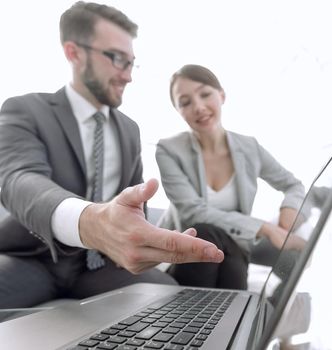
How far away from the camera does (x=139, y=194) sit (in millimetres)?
250

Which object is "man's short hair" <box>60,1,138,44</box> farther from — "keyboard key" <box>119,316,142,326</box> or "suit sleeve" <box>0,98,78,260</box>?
"keyboard key" <box>119,316,142,326</box>

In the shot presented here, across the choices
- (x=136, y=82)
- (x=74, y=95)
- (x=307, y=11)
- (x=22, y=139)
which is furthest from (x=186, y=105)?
(x=307, y=11)

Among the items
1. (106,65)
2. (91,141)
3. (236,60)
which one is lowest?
(91,141)

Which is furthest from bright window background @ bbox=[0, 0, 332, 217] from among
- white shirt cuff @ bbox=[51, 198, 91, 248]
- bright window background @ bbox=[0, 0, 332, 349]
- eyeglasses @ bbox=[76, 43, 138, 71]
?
white shirt cuff @ bbox=[51, 198, 91, 248]

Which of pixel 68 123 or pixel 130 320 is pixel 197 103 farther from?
pixel 130 320

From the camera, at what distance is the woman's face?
32.9 inches

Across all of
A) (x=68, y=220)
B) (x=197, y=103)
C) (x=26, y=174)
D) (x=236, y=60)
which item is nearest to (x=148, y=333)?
(x=68, y=220)

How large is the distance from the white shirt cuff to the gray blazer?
407mm

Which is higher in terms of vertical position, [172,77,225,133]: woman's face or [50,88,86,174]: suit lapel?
[172,77,225,133]: woman's face

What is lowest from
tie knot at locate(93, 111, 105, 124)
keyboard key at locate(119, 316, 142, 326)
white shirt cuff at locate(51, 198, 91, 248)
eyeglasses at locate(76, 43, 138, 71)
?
keyboard key at locate(119, 316, 142, 326)

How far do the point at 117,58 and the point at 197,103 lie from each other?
8.1 inches

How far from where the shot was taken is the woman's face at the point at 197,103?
84 cm

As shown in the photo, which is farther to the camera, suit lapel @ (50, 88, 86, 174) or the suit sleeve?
suit lapel @ (50, 88, 86, 174)

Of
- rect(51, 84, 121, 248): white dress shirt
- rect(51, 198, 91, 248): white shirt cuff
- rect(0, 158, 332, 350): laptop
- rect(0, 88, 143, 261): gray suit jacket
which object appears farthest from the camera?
rect(51, 84, 121, 248): white dress shirt
